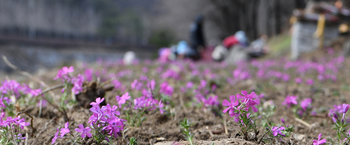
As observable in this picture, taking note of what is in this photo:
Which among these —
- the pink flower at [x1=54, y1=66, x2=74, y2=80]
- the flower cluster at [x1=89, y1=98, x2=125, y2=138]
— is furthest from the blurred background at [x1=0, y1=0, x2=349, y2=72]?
the flower cluster at [x1=89, y1=98, x2=125, y2=138]

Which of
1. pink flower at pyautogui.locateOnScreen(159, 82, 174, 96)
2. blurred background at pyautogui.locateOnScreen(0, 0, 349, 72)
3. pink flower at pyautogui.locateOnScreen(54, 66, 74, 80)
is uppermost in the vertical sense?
blurred background at pyautogui.locateOnScreen(0, 0, 349, 72)

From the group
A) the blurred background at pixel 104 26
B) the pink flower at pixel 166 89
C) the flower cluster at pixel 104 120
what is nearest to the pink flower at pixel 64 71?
the flower cluster at pixel 104 120

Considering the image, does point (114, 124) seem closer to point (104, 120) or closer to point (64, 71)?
point (104, 120)

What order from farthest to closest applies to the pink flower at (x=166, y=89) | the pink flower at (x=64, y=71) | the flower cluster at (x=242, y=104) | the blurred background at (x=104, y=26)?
the blurred background at (x=104, y=26) → the pink flower at (x=166, y=89) → the pink flower at (x=64, y=71) → the flower cluster at (x=242, y=104)

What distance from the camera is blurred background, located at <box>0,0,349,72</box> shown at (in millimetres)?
24984

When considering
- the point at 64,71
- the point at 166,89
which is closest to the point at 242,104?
the point at 64,71

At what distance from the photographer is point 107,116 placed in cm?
118

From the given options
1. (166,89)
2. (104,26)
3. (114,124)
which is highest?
(104,26)

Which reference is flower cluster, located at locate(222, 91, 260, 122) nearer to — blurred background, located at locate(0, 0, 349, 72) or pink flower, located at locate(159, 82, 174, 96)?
pink flower, located at locate(159, 82, 174, 96)

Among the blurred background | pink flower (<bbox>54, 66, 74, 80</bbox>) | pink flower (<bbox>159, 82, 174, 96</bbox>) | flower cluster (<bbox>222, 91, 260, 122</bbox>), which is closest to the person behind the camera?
flower cluster (<bbox>222, 91, 260, 122</bbox>)

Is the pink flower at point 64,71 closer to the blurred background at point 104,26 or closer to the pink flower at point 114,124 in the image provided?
the pink flower at point 114,124

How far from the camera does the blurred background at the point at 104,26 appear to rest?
984 inches

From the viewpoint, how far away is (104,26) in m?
45.3

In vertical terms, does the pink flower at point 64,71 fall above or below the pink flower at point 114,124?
above
